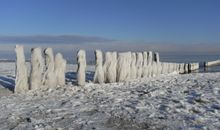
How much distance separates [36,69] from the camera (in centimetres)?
1323

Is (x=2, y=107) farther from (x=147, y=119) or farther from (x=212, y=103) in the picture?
(x=212, y=103)

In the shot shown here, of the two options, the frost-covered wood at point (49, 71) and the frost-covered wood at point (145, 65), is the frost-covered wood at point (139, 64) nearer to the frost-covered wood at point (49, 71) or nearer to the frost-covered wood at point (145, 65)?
the frost-covered wood at point (145, 65)

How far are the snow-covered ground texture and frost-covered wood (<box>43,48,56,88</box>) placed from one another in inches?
58.2

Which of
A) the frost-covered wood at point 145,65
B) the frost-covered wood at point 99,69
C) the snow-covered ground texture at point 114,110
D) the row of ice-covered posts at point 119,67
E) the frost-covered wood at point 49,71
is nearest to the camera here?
the snow-covered ground texture at point 114,110

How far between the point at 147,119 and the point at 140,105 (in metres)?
1.30

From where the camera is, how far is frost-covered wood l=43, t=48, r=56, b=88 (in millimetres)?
13516

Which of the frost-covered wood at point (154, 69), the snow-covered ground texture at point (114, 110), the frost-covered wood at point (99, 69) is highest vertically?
the frost-covered wood at point (99, 69)

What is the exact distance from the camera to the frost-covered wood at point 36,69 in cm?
1320

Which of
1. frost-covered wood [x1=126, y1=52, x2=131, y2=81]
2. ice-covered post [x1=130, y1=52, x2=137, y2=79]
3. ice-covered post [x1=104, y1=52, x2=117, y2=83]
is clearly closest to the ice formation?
ice-covered post [x1=130, y1=52, x2=137, y2=79]

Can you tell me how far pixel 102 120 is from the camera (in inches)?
319

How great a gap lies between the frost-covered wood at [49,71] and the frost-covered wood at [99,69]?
2.02 metres

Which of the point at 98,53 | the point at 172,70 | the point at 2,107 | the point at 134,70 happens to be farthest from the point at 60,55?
the point at 172,70

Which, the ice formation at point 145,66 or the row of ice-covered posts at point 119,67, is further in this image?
the ice formation at point 145,66

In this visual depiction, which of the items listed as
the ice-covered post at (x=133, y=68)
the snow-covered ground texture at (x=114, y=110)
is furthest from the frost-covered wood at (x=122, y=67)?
the snow-covered ground texture at (x=114, y=110)
